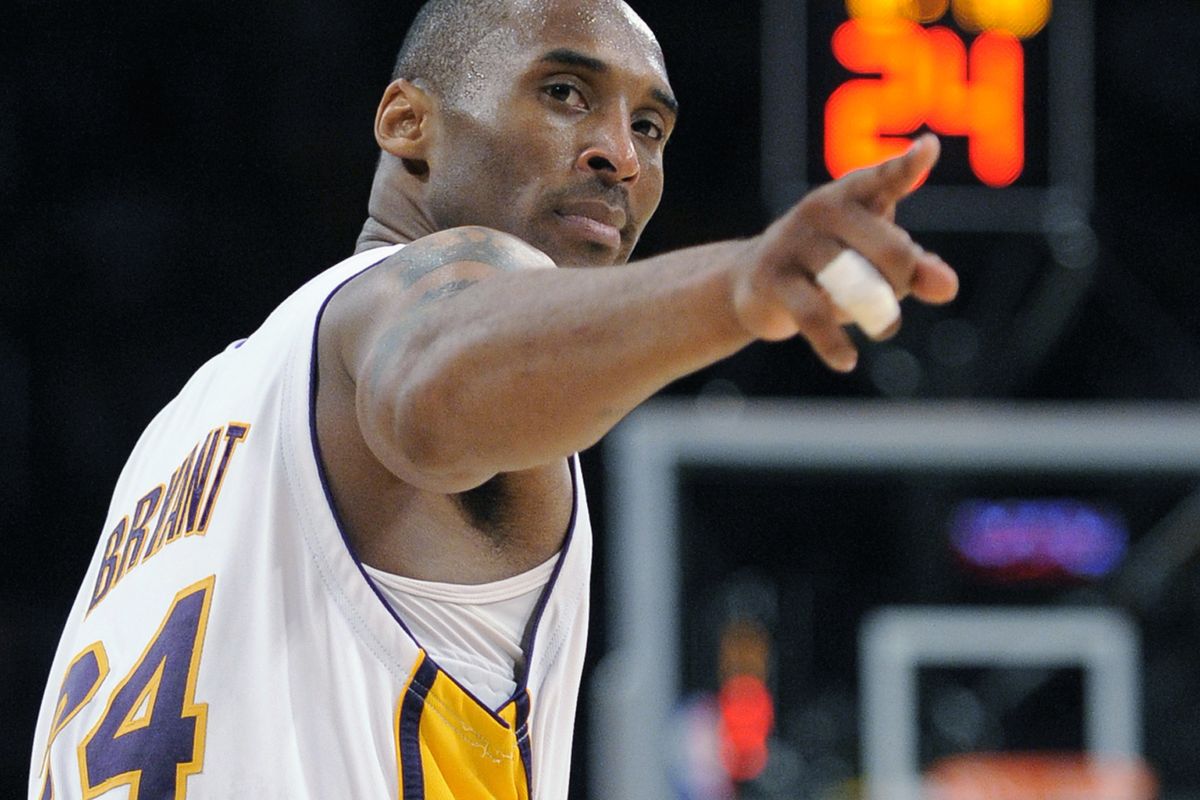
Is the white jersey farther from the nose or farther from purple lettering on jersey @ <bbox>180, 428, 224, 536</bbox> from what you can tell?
the nose

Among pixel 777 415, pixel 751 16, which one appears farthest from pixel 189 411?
pixel 751 16

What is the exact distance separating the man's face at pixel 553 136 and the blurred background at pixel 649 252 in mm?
3448

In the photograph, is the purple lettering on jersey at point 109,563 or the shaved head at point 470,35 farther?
the shaved head at point 470,35

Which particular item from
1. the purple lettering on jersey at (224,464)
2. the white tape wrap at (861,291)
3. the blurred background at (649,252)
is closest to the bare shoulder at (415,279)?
the purple lettering on jersey at (224,464)

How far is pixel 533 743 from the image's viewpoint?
2.12m

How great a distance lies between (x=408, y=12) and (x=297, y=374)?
744cm

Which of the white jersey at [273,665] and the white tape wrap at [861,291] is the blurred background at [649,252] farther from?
the white tape wrap at [861,291]

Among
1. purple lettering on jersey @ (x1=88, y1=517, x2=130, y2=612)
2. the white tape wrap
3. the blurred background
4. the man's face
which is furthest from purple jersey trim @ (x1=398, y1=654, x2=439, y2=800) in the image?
the blurred background

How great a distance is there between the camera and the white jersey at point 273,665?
191cm

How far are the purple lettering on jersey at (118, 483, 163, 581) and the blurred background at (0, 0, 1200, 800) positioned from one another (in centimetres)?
377

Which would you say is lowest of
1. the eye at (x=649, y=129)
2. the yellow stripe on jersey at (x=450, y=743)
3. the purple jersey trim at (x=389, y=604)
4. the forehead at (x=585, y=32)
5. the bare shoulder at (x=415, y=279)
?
the yellow stripe on jersey at (x=450, y=743)

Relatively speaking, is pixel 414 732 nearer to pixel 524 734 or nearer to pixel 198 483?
pixel 524 734

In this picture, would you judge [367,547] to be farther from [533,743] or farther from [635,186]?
[635,186]

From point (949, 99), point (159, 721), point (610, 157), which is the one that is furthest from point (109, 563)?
point (949, 99)
